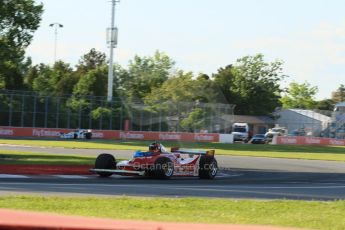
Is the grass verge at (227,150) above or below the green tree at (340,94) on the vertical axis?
below

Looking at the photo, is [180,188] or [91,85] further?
[91,85]

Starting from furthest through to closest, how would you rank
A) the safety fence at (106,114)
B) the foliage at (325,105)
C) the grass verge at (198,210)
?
1. the foliage at (325,105)
2. the safety fence at (106,114)
3. the grass verge at (198,210)

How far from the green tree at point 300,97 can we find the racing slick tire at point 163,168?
408 feet

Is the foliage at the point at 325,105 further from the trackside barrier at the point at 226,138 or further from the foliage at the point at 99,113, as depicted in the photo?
the foliage at the point at 99,113

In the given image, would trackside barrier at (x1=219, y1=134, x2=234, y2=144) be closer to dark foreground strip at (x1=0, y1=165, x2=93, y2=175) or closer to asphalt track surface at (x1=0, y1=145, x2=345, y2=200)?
dark foreground strip at (x1=0, y1=165, x2=93, y2=175)

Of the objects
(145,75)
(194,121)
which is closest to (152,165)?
(194,121)

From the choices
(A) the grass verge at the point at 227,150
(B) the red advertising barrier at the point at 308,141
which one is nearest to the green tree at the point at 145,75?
(B) the red advertising barrier at the point at 308,141

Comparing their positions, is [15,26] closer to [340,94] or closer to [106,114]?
[106,114]

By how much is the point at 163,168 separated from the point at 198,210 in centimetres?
961

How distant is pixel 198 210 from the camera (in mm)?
12289

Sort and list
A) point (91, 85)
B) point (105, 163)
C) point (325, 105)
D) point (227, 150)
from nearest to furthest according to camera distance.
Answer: point (105, 163), point (227, 150), point (91, 85), point (325, 105)

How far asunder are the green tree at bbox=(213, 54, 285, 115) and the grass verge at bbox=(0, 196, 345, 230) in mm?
99295

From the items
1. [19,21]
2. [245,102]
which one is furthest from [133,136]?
[245,102]

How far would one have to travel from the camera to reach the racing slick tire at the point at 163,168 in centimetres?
2177
